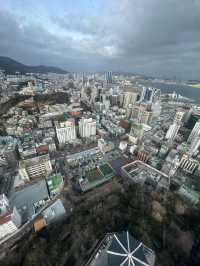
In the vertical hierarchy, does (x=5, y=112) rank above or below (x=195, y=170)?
above

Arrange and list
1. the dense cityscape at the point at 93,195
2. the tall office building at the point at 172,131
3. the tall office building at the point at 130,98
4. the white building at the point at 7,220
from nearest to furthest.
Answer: the dense cityscape at the point at 93,195, the white building at the point at 7,220, the tall office building at the point at 172,131, the tall office building at the point at 130,98

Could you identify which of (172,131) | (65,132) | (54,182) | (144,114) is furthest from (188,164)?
(65,132)

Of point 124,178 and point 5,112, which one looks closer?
point 124,178

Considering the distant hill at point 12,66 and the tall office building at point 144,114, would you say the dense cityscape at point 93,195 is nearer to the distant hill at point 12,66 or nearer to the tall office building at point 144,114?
the tall office building at point 144,114

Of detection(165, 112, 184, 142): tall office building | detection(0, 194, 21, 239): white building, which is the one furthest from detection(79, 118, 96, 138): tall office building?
detection(0, 194, 21, 239): white building

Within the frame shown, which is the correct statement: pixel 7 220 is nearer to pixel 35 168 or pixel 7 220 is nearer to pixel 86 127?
pixel 35 168

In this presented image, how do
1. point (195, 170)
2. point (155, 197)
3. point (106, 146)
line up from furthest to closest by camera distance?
point (106, 146), point (195, 170), point (155, 197)

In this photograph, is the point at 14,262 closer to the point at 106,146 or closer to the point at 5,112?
the point at 106,146

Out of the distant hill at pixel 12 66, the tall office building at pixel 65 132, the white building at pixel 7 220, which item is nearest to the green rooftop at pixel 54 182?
the white building at pixel 7 220

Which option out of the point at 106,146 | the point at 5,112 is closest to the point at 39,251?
the point at 106,146
